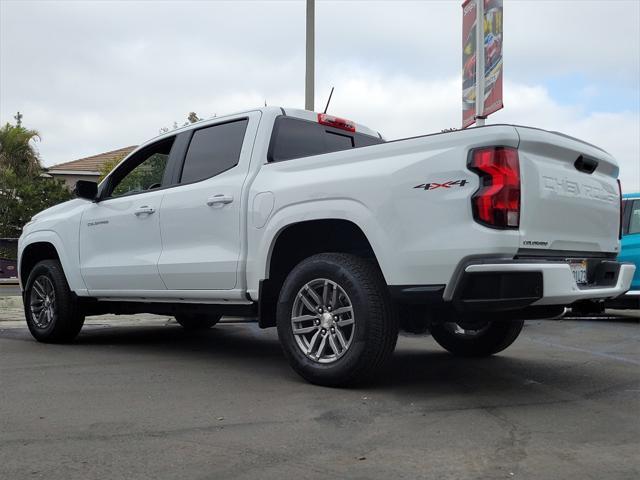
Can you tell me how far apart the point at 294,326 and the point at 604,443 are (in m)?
2.14

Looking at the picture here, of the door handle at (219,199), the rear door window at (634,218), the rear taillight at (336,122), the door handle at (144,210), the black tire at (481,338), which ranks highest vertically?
the rear taillight at (336,122)

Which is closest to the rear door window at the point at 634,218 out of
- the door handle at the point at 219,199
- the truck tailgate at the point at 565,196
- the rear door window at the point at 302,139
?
the truck tailgate at the point at 565,196

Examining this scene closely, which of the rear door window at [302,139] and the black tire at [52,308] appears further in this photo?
the black tire at [52,308]

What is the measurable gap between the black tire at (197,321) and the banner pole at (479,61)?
6.52 meters

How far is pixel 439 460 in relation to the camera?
3160mm

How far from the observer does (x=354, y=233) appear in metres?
5.01

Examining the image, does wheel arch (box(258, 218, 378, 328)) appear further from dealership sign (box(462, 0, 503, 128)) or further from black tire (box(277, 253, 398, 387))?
dealership sign (box(462, 0, 503, 128))

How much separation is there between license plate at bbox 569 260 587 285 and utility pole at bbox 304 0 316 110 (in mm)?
7788

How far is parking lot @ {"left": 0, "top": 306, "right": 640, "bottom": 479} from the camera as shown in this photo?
10.1ft

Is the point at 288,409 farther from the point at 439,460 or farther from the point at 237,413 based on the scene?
the point at 439,460

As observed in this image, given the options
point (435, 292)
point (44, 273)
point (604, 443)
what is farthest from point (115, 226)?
point (604, 443)

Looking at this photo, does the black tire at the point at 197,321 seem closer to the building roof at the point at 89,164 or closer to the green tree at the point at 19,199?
the green tree at the point at 19,199

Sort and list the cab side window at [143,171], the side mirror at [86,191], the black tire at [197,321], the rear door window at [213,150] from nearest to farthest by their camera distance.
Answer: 1. the rear door window at [213,150]
2. the cab side window at [143,171]
3. the side mirror at [86,191]
4. the black tire at [197,321]

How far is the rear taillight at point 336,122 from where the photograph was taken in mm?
6016
